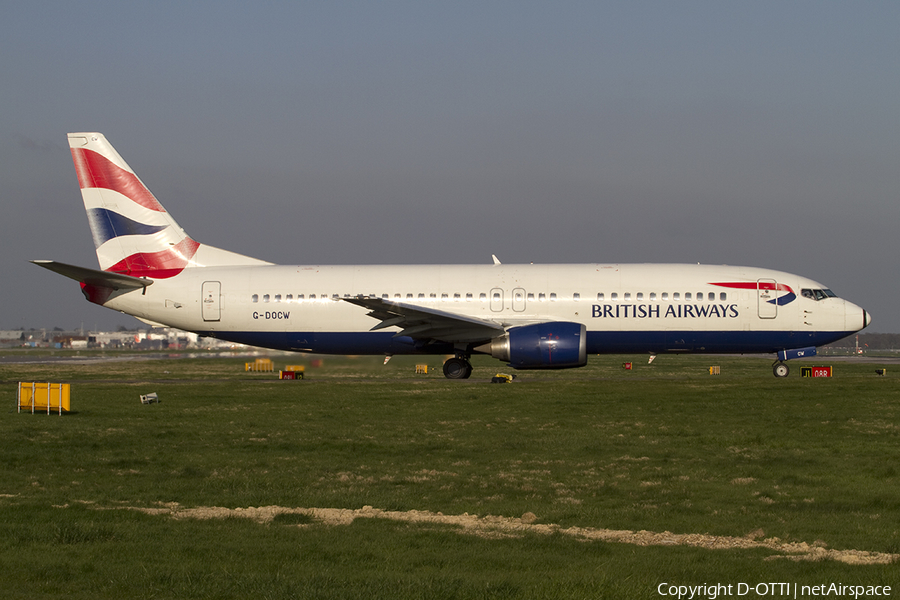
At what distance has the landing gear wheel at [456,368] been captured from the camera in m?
33.6

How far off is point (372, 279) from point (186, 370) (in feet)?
60.6

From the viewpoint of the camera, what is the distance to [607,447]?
17.0 m

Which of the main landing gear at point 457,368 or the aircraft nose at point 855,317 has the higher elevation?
the aircraft nose at point 855,317

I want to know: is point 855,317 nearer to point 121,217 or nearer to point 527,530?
point 527,530

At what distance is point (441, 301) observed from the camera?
32.7 m

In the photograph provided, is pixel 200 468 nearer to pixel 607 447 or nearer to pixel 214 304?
pixel 607 447

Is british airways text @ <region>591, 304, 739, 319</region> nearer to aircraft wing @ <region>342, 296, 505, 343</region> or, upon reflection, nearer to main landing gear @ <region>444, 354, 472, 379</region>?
aircraft wing @ <region>342, 296, 505, 343</region>

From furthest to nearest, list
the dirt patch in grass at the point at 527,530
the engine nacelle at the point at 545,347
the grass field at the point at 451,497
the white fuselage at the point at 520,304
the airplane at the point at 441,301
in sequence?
the white fuselage at the point at 520,304, the airplane at the point at 441,301, the engine nacelle at the point at 545,347, the dirt patch in grass at the point at 527,530, the grass field at the point at 451,497

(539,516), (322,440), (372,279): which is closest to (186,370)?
(372,279)

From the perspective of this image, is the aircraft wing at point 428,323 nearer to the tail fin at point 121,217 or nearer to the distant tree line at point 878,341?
the tail fin at point 121,217

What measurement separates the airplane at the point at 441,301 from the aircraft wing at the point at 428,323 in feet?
0.24

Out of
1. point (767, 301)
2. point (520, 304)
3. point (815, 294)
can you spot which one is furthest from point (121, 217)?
point (815, 294)

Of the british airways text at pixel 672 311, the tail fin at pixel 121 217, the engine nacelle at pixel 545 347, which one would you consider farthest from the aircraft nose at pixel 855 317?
the tail fin at pixel 121 217

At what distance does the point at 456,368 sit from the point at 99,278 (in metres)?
14.4
